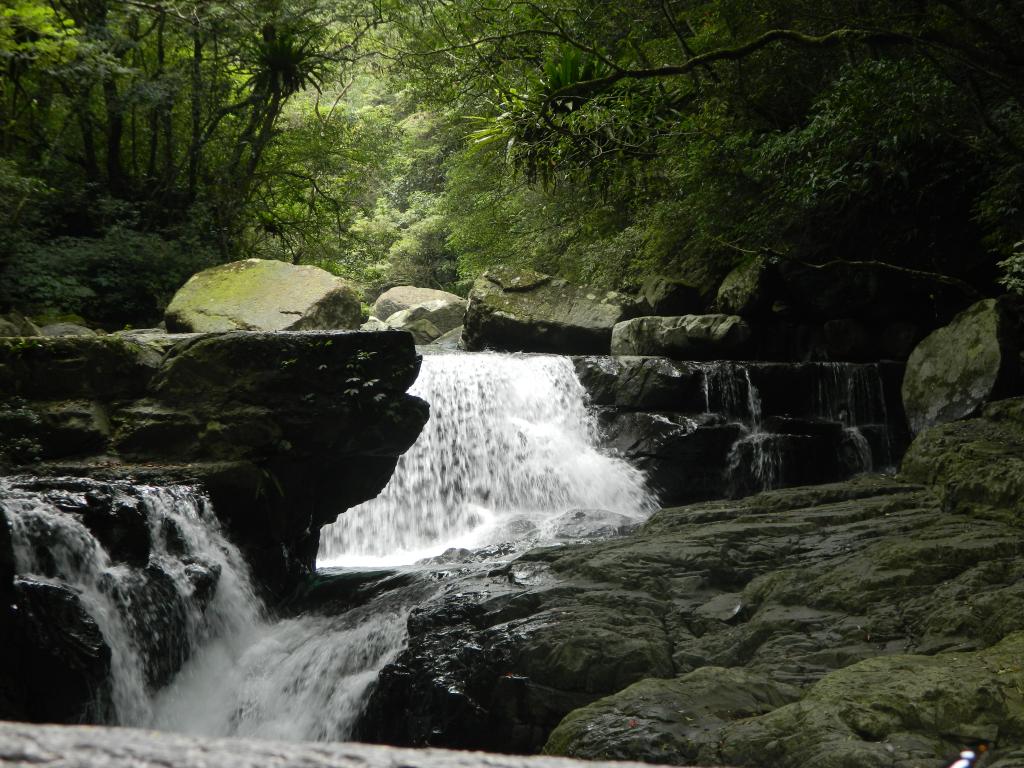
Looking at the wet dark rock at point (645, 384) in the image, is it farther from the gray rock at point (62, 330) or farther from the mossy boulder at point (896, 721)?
the mossy boulder at point (896, 721)

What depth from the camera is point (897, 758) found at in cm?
276

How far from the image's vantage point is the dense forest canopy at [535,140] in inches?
313

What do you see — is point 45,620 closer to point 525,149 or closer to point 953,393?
point 525,149

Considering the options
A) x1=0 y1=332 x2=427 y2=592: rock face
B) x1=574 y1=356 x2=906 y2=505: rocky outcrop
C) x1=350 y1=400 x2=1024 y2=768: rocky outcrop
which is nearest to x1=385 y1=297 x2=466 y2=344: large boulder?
x1=574 y1=356 x2=906 y2=505: rocky outcrop

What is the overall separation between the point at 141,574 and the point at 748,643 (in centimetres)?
441

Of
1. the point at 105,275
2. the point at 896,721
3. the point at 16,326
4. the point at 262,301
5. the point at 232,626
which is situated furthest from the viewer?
the point at 105,275

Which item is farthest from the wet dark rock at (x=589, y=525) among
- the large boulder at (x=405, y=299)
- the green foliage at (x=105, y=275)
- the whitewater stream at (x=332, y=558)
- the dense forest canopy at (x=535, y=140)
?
the large boulder at (x=405, y=299)

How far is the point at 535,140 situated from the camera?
7.77 m

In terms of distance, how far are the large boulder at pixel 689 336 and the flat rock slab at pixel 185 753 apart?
1175 cm

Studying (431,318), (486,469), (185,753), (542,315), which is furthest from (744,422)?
(431,318)

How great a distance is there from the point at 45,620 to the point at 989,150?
9.65 m

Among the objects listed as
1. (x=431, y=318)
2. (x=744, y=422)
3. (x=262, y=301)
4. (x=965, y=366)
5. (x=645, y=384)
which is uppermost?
(x=431, y=318)

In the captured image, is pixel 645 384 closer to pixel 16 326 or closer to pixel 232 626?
pixel 232 626

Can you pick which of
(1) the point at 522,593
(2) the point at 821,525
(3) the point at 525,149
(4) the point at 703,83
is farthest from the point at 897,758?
(4) the point at 703,83
